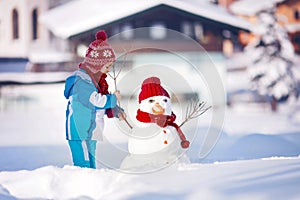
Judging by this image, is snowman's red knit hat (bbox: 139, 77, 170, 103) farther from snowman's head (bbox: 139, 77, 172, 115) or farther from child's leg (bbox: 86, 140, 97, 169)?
child's leg (bbox: 86, 140, 97, 169)

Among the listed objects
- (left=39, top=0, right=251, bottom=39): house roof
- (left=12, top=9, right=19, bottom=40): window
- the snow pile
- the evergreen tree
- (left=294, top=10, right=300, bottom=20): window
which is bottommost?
the snow pile

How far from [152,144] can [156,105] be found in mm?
409

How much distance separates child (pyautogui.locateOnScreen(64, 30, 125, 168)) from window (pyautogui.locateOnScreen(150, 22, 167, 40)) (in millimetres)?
12012

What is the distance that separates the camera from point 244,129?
423 inches

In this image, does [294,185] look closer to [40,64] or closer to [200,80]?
[200,80]

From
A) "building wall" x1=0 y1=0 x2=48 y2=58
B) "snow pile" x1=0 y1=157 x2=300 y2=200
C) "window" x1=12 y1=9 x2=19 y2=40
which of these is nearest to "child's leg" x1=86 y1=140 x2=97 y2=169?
"snow pile" x1=0 y1=157 x2=300 y2=200

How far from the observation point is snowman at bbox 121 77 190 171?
4246 mm

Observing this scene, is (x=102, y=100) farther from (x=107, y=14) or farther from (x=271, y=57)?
(x=271, y=57)

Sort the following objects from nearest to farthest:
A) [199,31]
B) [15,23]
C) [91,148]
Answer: [91,148] → [199,31] → [15,23]

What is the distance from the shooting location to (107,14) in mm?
15336

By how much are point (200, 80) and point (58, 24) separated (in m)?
5.92

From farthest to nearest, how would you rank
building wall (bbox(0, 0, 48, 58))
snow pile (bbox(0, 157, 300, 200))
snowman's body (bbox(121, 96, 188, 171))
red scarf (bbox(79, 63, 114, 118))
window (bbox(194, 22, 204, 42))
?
building wall (bbox(0, 0, 48, 58)), window (bbox(194, 22, 204, 42)), red scarf (bbox(79, 63, 114, 118)), snowman's body (bbox(121, 96, 188, 171)), snow pile (bbox(0, 157, 300, 200))

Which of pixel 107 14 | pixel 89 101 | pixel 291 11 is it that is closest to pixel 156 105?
pixel 89 101

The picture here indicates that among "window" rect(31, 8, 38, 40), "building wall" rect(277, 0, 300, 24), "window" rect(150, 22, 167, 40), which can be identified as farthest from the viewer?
Result: "building wall" rect(277, 0, 300, 24)
